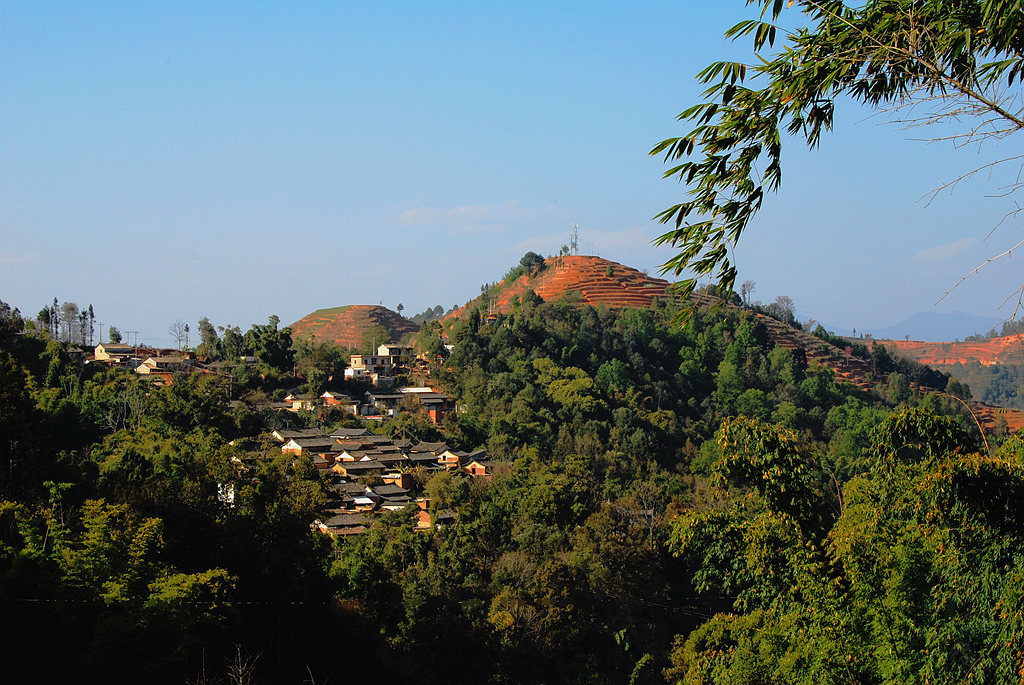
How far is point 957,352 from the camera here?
106 meters

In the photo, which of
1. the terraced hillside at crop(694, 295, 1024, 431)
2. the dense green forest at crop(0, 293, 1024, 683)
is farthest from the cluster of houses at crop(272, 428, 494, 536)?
the terraced hillside at crop(694, 295, 1024, 431)

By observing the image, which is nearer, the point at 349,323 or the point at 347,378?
the point at 347,378

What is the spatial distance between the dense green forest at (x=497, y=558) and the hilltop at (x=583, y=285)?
25540 mm

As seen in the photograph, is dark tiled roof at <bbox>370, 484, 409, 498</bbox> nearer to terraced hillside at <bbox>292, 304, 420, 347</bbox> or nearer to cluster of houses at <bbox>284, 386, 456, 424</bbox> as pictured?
cluster of houses at <bbox>284, 386, 456, 424</bbox>

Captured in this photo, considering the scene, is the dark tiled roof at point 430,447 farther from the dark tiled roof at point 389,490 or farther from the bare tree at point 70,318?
the bare tree at point 70,318

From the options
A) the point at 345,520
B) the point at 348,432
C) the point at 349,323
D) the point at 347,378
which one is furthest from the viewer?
the point at 349,323

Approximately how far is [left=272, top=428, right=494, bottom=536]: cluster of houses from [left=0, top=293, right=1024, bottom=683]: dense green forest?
0.70 metres

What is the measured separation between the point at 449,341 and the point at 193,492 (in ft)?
96.6

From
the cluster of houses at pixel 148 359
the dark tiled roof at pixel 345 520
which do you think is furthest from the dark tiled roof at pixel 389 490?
the cluster of houses at pixel 148 359

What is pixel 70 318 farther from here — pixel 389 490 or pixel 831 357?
pixel 831 357

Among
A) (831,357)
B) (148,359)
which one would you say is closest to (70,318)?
(148,359)

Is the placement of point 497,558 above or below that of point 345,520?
below

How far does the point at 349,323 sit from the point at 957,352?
7138cm

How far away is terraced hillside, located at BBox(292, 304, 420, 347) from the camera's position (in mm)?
73375
